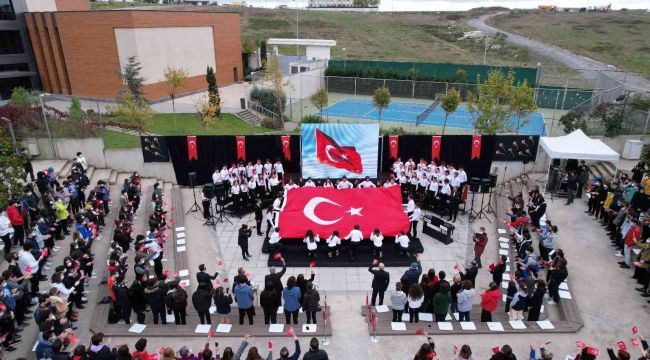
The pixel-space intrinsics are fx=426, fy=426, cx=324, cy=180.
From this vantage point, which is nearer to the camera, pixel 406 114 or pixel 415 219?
pixel 415 219

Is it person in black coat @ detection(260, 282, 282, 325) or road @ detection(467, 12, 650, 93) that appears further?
road @ detection(467, 12, 650, 93)

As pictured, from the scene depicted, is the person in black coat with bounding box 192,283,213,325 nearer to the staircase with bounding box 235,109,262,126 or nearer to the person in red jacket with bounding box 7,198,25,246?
the person in red jacket with bounding box 7,198,25,246

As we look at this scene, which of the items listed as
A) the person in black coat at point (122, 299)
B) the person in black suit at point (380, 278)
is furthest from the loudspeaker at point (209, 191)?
the person in black suit at point (380, 278)

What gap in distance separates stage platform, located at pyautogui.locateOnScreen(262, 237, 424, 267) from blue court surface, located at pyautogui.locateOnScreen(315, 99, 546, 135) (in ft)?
57.0

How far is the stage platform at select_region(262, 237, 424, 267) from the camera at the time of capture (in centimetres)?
1325

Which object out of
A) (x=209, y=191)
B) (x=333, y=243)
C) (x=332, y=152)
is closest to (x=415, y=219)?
(x=333, y=243)

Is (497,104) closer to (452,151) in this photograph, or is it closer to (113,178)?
(452,151)

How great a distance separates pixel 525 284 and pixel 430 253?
4376 mm

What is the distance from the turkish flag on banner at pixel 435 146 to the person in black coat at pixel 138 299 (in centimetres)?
1316

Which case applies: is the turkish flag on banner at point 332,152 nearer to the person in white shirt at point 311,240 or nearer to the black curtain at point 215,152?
the black curtain at point 215,152

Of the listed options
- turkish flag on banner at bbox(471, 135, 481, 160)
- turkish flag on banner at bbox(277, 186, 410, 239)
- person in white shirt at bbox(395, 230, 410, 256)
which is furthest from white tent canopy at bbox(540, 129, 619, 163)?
person in white shirt at bbox(395, 230, 410, 256)

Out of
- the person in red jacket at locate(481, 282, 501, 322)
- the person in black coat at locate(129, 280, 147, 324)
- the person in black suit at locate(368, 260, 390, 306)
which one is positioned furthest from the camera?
the person in black suit at locate(368, 260, 390, 306)

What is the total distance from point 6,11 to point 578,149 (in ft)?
136

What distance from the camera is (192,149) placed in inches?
723
